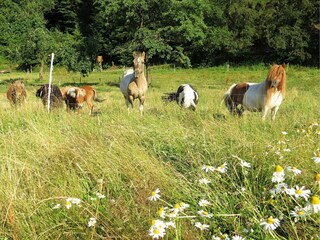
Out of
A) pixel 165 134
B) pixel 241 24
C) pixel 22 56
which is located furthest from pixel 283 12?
pixel 165 134

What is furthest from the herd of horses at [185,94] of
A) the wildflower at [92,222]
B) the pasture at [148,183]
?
the wildflower at [92,222]

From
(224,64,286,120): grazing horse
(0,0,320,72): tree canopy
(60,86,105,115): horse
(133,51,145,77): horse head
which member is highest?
(0,0,320,72): tree canopy

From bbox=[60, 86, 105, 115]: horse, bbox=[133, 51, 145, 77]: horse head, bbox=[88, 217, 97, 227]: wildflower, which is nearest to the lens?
bbox=[88, 217, 97, 227]: wildflower

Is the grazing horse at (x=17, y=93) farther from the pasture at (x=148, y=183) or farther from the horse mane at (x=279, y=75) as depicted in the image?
the horse mane at (x=279, y=75)

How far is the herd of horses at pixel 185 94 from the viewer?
6.85 metres

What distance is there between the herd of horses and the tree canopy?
15.0 metres

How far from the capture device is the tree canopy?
27.3 metres

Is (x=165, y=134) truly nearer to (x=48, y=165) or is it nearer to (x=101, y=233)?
(x=48, y=165)

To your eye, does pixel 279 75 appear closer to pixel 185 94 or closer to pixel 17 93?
pixel 185 94

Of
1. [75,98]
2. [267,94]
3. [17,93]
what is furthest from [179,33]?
[267,94]

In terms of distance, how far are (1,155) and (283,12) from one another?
41893mm

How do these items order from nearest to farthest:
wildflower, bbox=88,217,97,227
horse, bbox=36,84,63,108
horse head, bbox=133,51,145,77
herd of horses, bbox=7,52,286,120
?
wildflower, bbox=88,217,97,227 < herd of horses, bbox=7,52,286,120 < horse, bbox=36,84,63,108 < horse head, bbox=133,51,145,77

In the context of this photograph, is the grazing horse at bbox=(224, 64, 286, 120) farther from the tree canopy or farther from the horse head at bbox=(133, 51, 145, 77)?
the tree canopy

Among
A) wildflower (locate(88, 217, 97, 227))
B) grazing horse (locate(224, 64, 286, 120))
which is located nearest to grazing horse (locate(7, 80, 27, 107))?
grazing horse (locate(224, 64, 286, 120))
